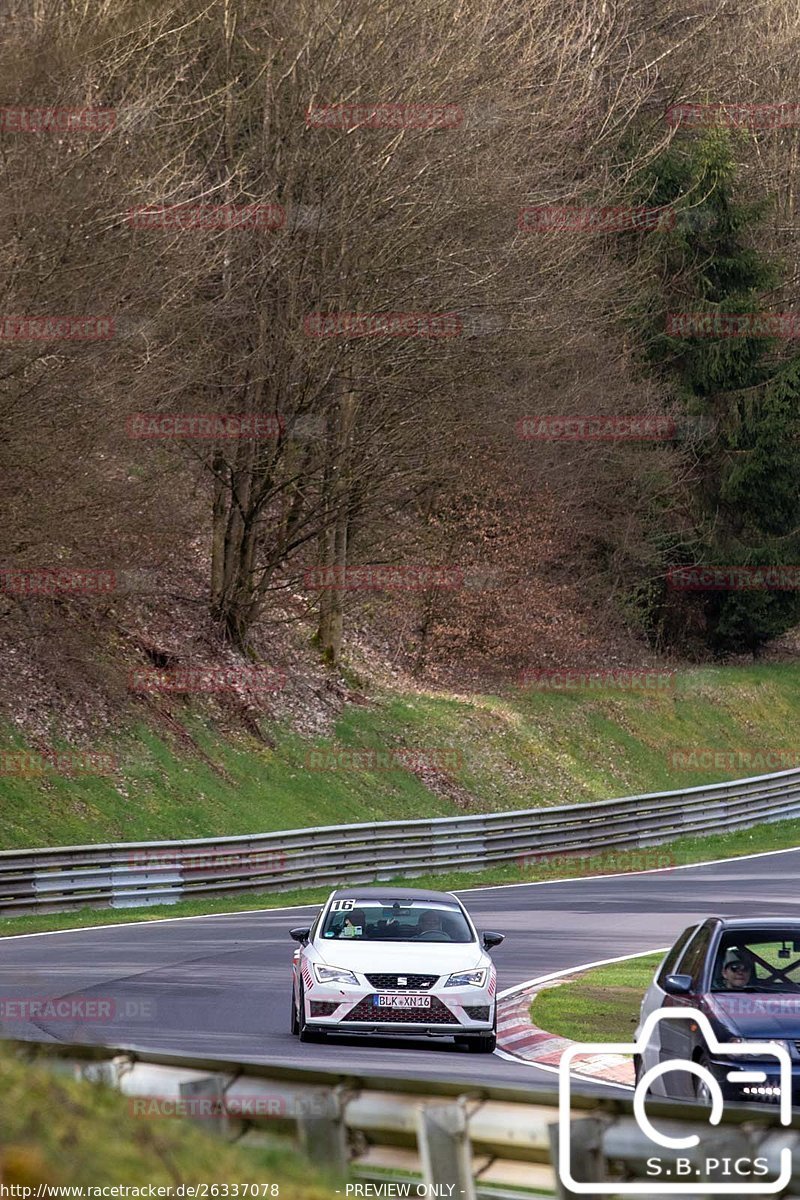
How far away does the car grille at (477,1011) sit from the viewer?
15.3 metres

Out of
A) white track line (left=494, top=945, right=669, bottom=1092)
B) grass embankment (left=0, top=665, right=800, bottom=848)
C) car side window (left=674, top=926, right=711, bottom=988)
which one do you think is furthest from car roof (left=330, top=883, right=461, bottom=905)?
grass embankment (left=0, top=665, right=800, bottom=848)

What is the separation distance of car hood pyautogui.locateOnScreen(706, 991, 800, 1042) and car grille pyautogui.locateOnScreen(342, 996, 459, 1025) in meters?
4.10

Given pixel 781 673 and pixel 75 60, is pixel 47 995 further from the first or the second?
pixel 781 673

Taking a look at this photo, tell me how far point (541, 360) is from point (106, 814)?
1879 cm

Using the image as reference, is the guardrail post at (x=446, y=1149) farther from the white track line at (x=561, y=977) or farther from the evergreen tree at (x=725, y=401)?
the evergreen tree at (x=725, y=401)

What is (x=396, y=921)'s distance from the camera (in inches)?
650

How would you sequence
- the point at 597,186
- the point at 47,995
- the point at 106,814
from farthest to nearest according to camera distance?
1. the point at 597,186
2. the point at 106,814
3. the point at 47,995

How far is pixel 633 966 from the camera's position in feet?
69.1

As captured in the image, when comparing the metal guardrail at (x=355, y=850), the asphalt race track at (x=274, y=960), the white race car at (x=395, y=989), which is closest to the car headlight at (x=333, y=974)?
the white race car at (x=395, y=989)

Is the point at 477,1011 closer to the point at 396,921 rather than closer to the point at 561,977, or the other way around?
the point at 396,921

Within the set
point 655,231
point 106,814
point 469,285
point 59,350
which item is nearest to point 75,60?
point 59,350

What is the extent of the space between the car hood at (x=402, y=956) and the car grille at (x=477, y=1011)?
1.15 feet

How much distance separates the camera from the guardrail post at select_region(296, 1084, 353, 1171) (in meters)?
5.61

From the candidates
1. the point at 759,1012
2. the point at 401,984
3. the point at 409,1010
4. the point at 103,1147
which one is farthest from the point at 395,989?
the point at 103,1147
